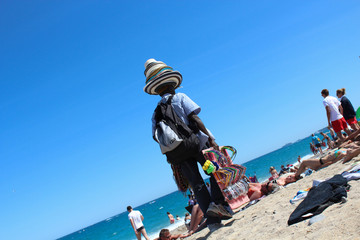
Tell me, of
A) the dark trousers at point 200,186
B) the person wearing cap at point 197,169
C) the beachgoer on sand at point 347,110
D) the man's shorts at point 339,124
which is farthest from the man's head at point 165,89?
the beachgoer on sand at point 347,110

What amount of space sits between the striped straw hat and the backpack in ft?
1.54

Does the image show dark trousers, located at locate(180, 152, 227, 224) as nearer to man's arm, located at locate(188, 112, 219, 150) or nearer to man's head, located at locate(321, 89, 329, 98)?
man's arm, located at locate(188, 112, 219, 150)

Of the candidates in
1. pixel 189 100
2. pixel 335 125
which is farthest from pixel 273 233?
pixel 335 125

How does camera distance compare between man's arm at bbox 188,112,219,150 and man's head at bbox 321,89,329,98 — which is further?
man's head at bbox 321,89,329,98

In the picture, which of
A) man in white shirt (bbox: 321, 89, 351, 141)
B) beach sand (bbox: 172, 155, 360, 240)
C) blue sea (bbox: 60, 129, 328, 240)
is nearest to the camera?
beach sand (bbox: 172, 155, 360, 240)

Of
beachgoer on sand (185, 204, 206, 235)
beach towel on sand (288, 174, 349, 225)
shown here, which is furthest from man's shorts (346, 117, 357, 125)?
beach towel on sand (288, 174, 349, 225)

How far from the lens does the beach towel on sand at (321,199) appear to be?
267cm

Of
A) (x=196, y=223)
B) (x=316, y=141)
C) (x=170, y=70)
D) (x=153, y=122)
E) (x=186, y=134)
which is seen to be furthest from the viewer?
(x=316, y=141)

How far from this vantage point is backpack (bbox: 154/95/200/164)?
3340 millimetres

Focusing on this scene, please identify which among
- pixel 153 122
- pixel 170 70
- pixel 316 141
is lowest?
pixel 316 141

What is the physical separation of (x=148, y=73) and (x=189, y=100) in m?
0.82

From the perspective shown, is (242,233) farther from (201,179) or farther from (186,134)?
(186,134)

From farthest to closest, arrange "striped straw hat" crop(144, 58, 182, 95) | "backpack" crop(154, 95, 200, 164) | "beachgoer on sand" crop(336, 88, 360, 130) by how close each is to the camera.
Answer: "beachgoer on sand" crop(336, 88, 360, 130) → "striped straw hat" crop(144, 58, 182, 95) → "backpack" crop(154, 95, 200, 164)

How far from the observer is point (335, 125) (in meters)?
7.62
